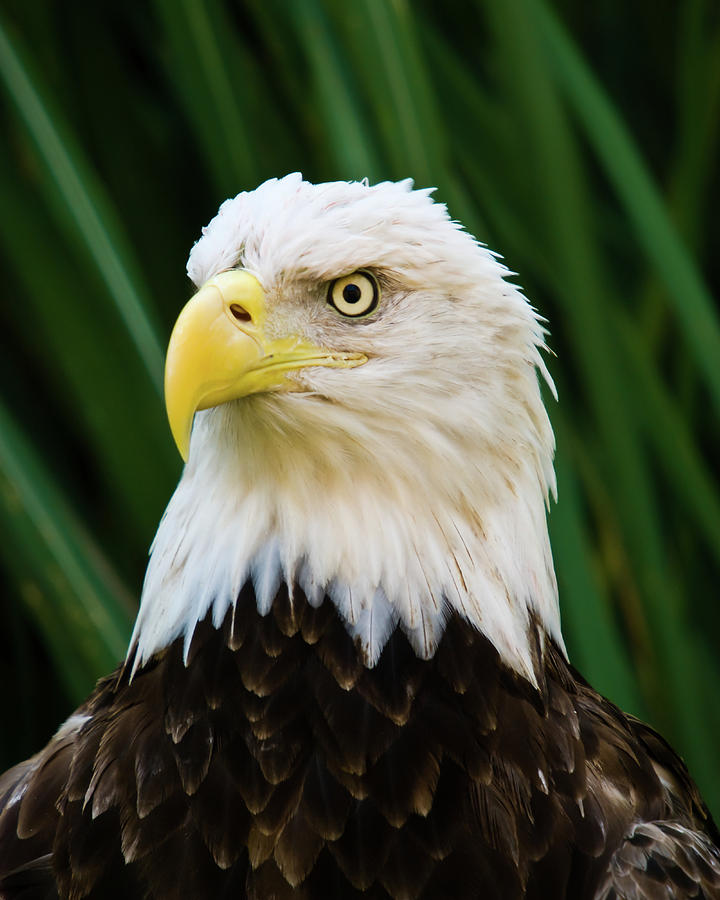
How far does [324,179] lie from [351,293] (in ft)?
4.14

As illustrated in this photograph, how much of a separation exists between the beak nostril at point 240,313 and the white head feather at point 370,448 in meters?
0.04

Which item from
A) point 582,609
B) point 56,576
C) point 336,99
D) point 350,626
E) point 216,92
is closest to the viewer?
point 350,626

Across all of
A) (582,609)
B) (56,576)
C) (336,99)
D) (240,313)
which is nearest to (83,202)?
(336,99)

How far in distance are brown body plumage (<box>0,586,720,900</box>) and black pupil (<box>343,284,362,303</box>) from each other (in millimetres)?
396

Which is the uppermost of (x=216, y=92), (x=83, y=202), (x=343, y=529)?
(x=216, y=92)

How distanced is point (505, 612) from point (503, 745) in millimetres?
174

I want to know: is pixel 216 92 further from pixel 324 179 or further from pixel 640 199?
pixel 640 199

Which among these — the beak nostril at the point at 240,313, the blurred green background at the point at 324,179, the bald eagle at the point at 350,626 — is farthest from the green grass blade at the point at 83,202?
the beak nostril at the point at 240,313

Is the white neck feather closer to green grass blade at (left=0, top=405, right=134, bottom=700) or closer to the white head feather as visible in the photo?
the white head feather

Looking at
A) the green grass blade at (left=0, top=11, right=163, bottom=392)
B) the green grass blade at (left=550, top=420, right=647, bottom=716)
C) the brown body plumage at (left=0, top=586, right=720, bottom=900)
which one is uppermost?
the green grass blade at (left=0, top=11, right=163, bottom=392)

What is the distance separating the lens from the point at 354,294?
1506mm

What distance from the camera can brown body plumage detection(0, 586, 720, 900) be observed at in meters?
1.44

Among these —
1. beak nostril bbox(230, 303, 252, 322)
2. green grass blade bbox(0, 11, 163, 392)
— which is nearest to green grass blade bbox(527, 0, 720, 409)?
green grass blade bbox(0, 11, 163, 392)

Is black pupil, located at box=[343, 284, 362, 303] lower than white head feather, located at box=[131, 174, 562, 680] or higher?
higher
